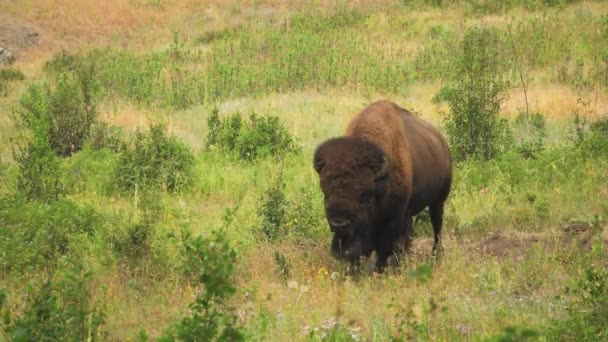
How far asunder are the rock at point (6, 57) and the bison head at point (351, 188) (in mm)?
28792

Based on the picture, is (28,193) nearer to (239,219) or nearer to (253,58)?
(239,219)

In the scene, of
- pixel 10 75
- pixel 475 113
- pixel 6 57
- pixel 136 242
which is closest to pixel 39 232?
pixel 136 242

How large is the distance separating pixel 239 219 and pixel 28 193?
2.79 m

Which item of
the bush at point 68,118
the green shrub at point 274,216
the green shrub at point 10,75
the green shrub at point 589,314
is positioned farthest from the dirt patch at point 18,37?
the green shrub at point 589,314

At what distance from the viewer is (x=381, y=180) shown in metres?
7.77

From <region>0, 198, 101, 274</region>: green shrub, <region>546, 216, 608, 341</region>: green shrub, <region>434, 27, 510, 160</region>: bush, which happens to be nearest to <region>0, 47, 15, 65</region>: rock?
<region>434, 27, 510, 160</region>: bush

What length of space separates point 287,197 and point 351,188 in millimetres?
4713

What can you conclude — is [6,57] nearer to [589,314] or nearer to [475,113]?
[475,113]

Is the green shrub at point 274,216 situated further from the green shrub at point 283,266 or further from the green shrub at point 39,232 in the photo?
the green shrub at point 39,232

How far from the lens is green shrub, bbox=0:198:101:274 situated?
7.86 metres

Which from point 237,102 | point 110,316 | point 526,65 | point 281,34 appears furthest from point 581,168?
point 281,34

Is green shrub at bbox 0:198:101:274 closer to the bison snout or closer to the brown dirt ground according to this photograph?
the bison snout

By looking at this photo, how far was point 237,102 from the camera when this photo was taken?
20016mm

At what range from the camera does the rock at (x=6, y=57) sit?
33594 millimetres
